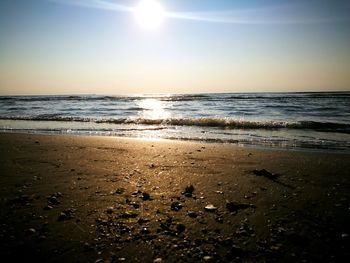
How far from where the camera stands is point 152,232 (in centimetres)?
371

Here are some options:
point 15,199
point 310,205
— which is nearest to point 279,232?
point 310,205

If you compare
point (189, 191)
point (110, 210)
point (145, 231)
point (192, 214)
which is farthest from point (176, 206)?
point (110, 210)

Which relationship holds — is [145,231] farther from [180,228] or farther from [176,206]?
[176,206]

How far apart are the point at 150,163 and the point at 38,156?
3162mm

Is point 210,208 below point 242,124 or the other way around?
below

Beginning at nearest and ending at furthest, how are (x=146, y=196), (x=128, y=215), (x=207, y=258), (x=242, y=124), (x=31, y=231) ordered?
(x=207, y=258)
(x=31, y=231)
(x=128, y=215)
(x=146, y=196)
(x=242, y=124)

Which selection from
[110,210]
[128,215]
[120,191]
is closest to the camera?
[128,215]

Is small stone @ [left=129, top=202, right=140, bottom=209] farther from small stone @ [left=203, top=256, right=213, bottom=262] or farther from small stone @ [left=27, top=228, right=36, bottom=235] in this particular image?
small stone @ [left=203, top=256, right=213, bottom=262]

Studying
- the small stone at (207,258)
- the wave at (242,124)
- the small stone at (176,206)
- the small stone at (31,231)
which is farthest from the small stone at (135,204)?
the wave at (242,124)

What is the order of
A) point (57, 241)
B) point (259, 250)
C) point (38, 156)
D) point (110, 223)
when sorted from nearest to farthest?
point (259, 250) < point (57, 241) < point (110, 223) < point (38, 156)

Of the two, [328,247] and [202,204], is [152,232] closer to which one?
[202,204]

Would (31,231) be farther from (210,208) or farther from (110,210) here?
(210,208)

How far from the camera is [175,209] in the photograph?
4.38 meters

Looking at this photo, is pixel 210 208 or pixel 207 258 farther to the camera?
pixel 210 208
